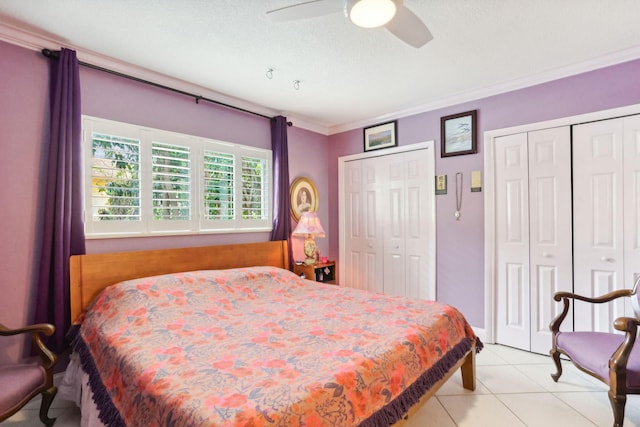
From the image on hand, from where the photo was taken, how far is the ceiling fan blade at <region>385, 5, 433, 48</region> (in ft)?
5.44

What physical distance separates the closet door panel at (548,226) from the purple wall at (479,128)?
0.84ft

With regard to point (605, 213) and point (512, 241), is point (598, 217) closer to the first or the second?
point (605, 213)

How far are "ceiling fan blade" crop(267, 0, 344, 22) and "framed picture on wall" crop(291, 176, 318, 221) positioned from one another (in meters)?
2.47

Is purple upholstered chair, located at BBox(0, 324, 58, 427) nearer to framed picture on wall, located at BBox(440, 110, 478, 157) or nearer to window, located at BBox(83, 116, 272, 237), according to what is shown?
window, located at BBox(83, 116, 272, 237)

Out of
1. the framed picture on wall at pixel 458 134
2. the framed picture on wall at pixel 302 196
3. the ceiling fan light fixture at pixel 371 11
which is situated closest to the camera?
the ceiling fan light fixture at pixel 371 11

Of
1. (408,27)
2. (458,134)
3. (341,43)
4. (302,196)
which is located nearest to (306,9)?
(408,27)

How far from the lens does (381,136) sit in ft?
13.3

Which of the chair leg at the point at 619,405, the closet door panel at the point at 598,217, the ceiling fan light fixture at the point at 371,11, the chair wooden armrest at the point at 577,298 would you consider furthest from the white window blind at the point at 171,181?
the closet door panel at the point at 598,217

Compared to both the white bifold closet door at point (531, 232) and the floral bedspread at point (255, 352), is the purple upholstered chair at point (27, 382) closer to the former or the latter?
the floral bedspread at point (255, 352)

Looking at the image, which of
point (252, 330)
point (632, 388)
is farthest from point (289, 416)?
point (632, 388)

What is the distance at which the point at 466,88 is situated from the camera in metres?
3.22

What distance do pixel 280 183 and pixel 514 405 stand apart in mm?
2893

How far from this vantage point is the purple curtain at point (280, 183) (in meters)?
3.74

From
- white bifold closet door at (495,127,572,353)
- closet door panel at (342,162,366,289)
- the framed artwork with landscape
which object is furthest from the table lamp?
white bifold closet door at (495,127,572,353)
